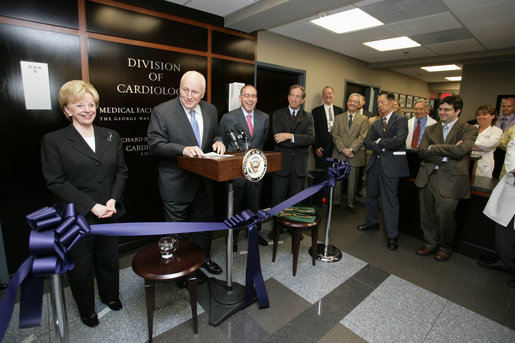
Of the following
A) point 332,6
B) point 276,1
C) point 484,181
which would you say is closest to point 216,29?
point 276,1

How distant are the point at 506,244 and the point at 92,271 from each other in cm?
369

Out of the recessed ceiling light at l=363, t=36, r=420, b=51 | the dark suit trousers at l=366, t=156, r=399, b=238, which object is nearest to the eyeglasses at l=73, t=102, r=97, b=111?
the dark suit trousers at l=366, t=156, r=399, b=238

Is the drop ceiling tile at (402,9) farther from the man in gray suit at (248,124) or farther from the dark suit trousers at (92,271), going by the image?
the dark suit trousers at (92,271)

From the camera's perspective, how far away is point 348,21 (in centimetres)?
384

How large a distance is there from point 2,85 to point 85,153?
1.17m

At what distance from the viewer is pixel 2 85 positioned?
7.28ft

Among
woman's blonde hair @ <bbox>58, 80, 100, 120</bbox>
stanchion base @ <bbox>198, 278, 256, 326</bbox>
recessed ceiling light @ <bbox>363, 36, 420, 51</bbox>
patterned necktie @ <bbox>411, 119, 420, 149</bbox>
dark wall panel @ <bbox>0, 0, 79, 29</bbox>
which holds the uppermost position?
recessed ceiling light @ <bbox>363, 36, 420, 51</bbox>

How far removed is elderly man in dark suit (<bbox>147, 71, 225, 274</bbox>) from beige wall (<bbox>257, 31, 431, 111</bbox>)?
2.40 m

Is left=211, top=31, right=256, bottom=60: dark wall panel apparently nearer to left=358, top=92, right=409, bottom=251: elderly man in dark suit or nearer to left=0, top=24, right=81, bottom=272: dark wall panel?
left=0, top=24, right=81, bottom=272: dark wall panel

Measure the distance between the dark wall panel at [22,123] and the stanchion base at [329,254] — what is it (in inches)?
110

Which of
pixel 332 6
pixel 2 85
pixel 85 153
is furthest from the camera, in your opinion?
pixel 332 6

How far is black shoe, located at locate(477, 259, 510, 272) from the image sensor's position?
9.32ft

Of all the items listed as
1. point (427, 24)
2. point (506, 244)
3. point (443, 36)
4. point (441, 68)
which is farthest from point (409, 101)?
point (506, 244)

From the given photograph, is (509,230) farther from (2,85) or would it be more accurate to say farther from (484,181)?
(2,85)
